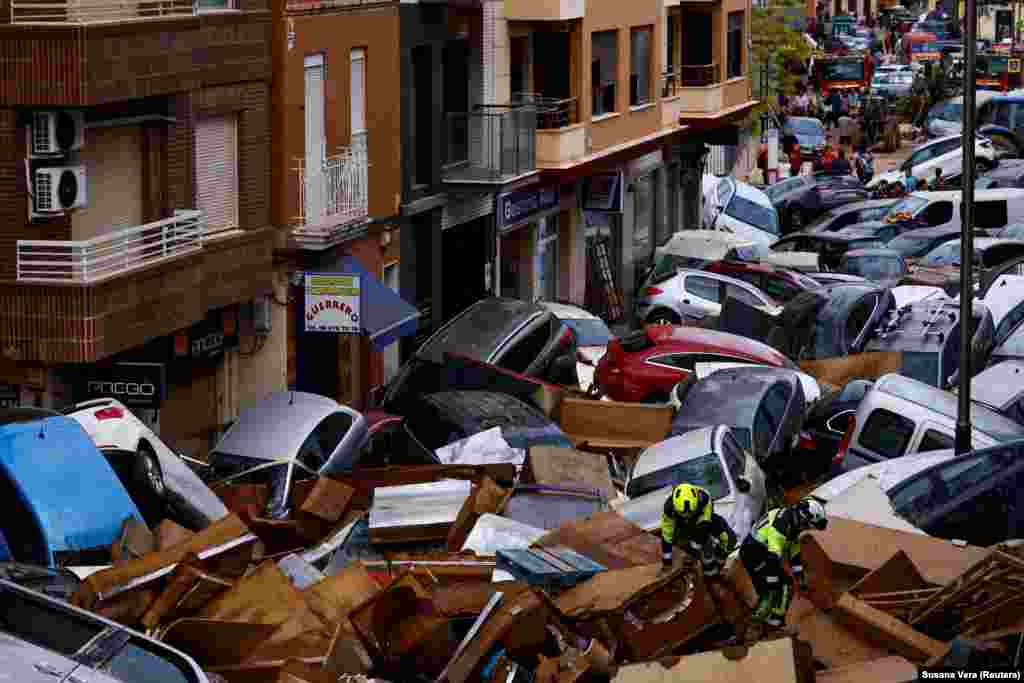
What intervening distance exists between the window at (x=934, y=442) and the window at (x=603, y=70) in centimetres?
1607

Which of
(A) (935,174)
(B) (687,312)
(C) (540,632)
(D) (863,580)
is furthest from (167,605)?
(A) (935,174)

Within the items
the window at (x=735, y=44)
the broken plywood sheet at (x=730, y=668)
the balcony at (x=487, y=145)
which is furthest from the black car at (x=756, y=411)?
the window at (x=735, y=44)

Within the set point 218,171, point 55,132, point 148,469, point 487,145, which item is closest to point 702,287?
point 487,145

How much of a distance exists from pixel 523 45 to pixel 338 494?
57.2 feet

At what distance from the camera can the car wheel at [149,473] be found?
1914 centimetres

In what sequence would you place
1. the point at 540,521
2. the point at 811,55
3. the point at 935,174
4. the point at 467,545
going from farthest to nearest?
the point at 811,55, the point at 935,174, the point at 540,521, the point at 467,545

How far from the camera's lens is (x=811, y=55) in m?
81.3

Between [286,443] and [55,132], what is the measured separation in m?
3.87

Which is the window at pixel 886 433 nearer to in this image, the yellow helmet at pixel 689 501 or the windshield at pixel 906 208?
the yellow helmet at pixel 689 501

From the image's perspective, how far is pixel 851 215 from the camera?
46.6 metres

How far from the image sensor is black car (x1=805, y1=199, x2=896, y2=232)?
46.0 metres

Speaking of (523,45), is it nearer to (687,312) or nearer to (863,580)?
(687,312)

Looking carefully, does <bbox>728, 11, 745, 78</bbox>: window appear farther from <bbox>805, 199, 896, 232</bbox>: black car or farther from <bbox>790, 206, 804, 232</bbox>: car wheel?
<bbox>790, 206, 804, 232</bbox>: car wheel

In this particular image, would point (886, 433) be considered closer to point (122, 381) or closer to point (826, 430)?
point (826, 430)
